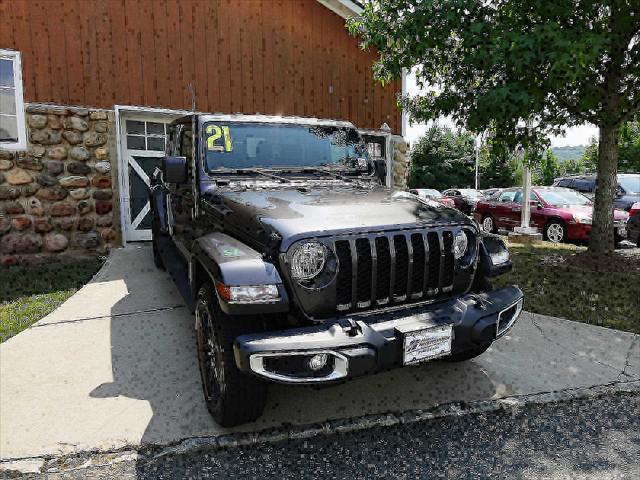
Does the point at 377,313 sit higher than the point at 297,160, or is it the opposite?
the point at 297,160

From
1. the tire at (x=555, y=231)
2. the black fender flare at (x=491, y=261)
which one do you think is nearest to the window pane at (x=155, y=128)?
the black fender flare at (x=491, y=261)

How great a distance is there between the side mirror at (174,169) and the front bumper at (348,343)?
186cm

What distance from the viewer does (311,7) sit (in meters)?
9.62

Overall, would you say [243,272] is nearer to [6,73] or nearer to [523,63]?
[523,63]

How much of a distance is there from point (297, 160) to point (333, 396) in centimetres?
204

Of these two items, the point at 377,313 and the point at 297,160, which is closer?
the point at 377,313

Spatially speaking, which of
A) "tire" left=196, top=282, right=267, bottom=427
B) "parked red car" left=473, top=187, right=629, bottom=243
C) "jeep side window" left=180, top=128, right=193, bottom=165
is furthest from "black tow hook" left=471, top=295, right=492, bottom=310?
"parked red car" left=473, top=187, right=629, bottom=243

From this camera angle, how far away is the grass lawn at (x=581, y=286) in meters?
5.21

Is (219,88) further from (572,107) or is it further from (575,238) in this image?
(575,238)

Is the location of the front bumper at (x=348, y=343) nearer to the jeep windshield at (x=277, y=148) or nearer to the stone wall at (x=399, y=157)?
the jeep windshield at (x=277, y=148)

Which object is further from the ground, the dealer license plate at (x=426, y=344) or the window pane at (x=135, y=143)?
the window pane at (x=135, y=143)

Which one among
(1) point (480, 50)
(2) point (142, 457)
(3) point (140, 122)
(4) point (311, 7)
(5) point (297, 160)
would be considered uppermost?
(4) point (311, 7)

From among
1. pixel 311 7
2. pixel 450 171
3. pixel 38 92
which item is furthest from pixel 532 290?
pixel 450 171

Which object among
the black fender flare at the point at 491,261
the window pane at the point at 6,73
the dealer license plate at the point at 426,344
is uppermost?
the window pane at the point at 6,73
